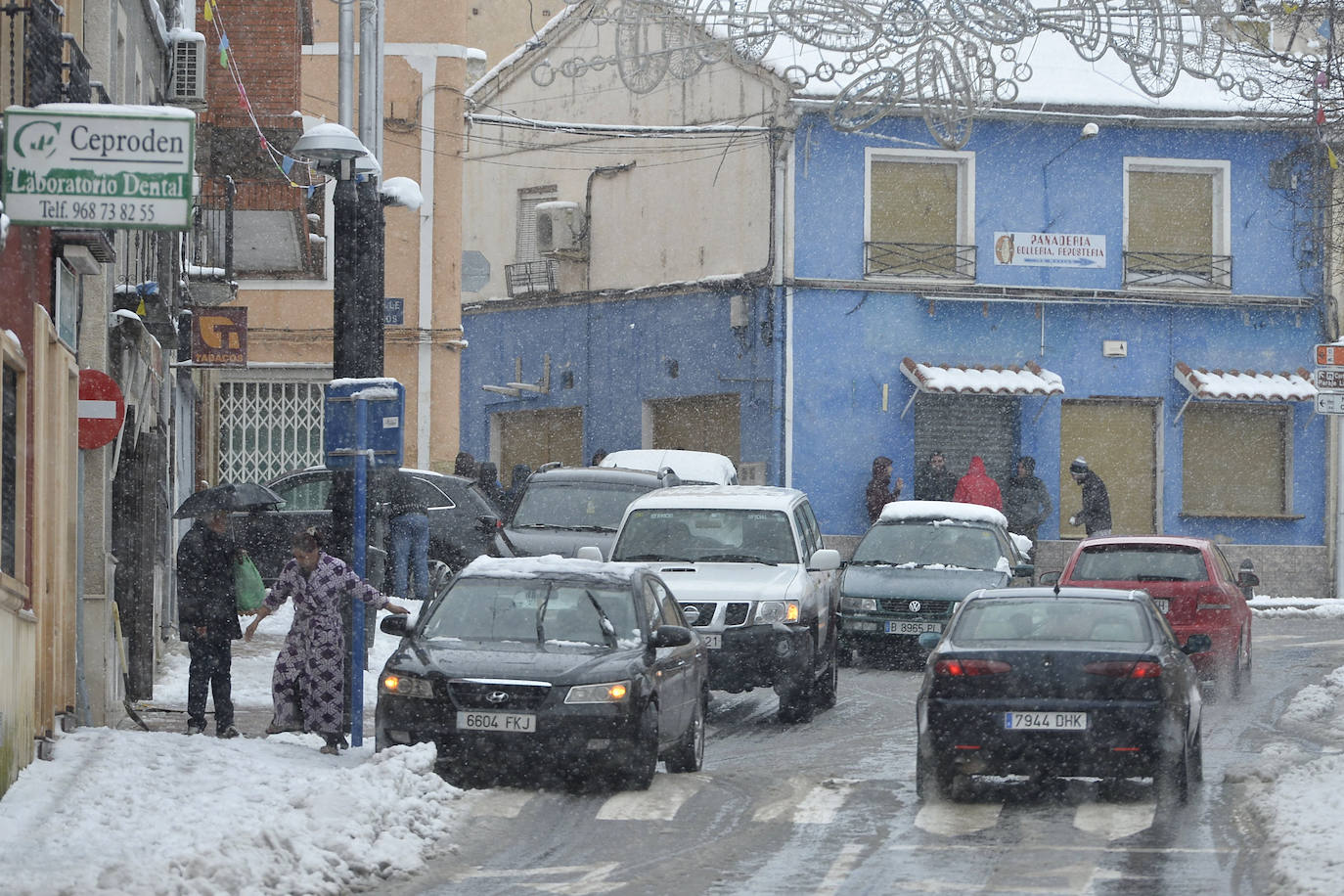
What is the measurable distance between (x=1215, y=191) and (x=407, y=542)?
16.0 m

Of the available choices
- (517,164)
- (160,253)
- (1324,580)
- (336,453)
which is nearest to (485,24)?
(517,164)

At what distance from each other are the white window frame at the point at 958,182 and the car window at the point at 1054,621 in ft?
67.1

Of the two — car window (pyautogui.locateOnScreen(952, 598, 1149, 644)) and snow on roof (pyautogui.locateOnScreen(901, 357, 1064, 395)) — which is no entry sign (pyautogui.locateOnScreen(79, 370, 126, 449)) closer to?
car window (pyautogui.locateOnScreen(952, 598, 1149, 644))

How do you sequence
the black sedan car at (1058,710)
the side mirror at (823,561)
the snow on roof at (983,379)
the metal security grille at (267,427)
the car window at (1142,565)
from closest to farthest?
the black sedan car at (1058,710) → the side mirror at (823,561) → the car window at (1142,565) → the metal security grille at (267,427) → the snow on roof at (983,379)

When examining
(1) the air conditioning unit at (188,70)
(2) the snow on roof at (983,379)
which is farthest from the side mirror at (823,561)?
(2) the snow on roof at (983,379)

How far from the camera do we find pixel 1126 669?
40.4 feet

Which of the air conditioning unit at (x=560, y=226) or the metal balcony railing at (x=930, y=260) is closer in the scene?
the metal balcony railing at (x=930, y=260)

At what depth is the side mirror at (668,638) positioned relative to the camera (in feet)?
43.4

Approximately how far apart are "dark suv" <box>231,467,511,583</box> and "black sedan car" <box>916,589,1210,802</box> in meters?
12.3

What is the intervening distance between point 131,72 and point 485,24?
27.9m

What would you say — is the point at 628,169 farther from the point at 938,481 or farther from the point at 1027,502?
the point at 1027,502

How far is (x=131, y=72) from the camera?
18.5 m

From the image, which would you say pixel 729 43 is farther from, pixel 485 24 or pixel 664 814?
pixel 485 24

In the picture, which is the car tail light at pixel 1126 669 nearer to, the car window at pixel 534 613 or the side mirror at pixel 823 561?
the car window at pixel 534 613
